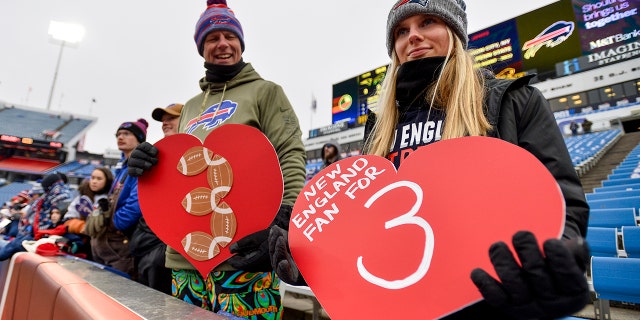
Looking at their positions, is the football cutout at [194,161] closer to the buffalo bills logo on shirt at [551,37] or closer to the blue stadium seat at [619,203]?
the blue stadium seat at [619,203]

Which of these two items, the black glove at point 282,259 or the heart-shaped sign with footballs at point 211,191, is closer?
the black glove at point 282,259

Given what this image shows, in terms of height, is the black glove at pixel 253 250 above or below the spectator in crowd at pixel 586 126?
below

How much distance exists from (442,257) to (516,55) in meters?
16.3

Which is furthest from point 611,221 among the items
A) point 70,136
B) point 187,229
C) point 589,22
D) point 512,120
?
point 70,136

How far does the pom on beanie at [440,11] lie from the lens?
2.53 ft

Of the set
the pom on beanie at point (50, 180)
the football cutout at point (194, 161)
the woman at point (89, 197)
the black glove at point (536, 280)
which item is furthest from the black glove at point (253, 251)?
the pom on beanie at point (50, 180)

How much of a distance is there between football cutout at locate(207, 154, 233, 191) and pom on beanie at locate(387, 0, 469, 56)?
0.58m

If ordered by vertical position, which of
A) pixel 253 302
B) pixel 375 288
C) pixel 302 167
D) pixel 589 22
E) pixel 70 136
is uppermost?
pixel 589 22

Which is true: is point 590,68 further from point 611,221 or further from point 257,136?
point 257,136

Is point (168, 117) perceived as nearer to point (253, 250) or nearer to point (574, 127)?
point (253, 250)

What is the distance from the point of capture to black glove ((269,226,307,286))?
Answer: 0.59m

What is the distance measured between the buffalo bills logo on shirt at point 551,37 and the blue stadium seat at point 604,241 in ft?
47.5

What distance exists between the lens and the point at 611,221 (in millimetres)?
2432

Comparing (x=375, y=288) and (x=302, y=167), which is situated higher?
(x=302, y=167)
